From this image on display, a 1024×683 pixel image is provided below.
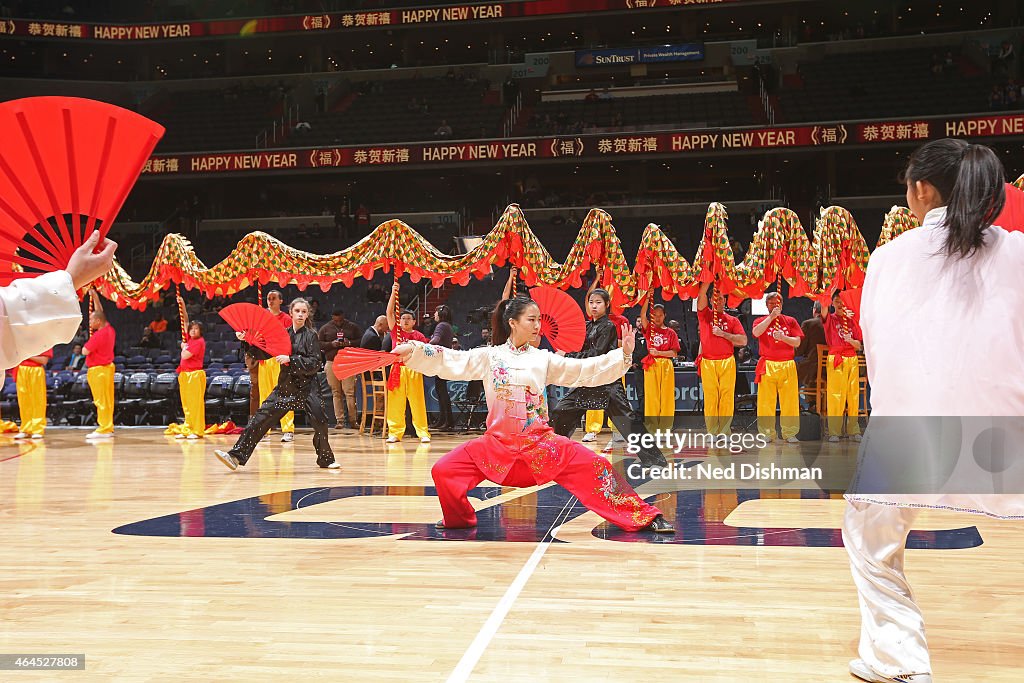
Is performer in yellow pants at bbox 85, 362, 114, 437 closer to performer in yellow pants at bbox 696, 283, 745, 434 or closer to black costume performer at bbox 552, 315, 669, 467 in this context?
black costume performer at bbox 552, 315, 669, 467

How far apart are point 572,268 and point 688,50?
14.7 m

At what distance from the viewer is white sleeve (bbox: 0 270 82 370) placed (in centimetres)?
182

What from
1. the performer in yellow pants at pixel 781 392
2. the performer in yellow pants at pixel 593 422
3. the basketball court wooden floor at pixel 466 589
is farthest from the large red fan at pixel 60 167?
the performer in yellow pants at pixel 593 422

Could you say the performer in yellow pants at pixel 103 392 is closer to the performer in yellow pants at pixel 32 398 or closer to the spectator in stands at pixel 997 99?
the performer in yellow pants at pixel 32 398

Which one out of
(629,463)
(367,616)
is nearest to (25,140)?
(367,616)

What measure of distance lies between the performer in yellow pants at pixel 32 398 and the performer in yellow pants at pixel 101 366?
0.64m

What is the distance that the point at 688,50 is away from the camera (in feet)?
73.0

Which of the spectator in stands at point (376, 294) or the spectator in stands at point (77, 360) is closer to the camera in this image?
the spectator in stands at point (77, 360)

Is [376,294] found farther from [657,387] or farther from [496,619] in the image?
[496,619]

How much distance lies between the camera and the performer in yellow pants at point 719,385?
8602mm

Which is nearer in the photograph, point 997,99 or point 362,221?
point 997,99

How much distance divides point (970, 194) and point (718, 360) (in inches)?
254

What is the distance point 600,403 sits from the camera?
772 centimetres

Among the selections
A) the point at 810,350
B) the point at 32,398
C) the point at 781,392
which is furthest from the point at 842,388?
the point at 32,398
